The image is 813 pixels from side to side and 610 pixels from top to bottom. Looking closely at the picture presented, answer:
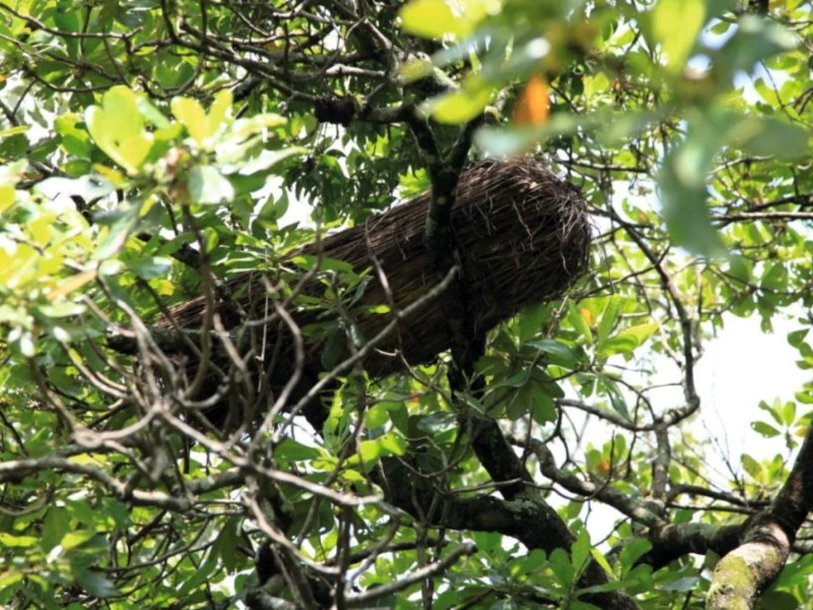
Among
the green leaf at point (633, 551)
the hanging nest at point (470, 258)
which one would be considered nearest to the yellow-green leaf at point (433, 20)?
the hanging nest at point (470, 258)

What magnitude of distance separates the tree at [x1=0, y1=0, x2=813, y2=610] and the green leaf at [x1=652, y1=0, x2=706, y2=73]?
7 centimetres

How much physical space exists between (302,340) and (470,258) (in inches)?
19.2

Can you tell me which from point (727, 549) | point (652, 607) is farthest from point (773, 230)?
point (652, 607)

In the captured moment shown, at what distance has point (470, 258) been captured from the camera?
260cm

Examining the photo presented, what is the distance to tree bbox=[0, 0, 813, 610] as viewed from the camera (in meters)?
1.61

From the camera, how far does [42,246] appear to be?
174 centimetres

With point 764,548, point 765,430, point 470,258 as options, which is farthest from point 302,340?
point 765,430

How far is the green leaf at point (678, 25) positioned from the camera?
783 mm

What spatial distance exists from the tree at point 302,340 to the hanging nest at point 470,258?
0.02 metres

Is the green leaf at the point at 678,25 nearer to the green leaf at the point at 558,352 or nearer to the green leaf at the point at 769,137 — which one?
the green leaf at the point at 769,137

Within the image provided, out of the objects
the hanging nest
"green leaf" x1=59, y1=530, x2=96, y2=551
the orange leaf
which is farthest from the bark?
the orange leaf

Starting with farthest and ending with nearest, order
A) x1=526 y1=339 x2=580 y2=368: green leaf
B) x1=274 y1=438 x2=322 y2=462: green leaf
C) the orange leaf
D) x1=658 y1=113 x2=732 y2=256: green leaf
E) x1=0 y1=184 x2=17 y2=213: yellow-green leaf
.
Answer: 1. x1=526 y1=339 x2=580 y2=368: green leaf
2. x1=274 y1=438 x2=322 y2=462: green leaf
3. x1=0 y1=184 x2=17 y2=213: yellow-green leaf
4. the orange leaf
5. x1=658 y1=113 x2=732 y2=256: green leaf

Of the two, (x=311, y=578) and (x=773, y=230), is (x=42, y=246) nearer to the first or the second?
(x=311, y=578)

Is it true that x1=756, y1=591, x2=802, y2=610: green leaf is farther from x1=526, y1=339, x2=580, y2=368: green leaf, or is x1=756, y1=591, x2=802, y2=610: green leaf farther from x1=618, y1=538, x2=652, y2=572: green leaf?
x1=526, y1=339, x2=580, y2=368: green leaf
